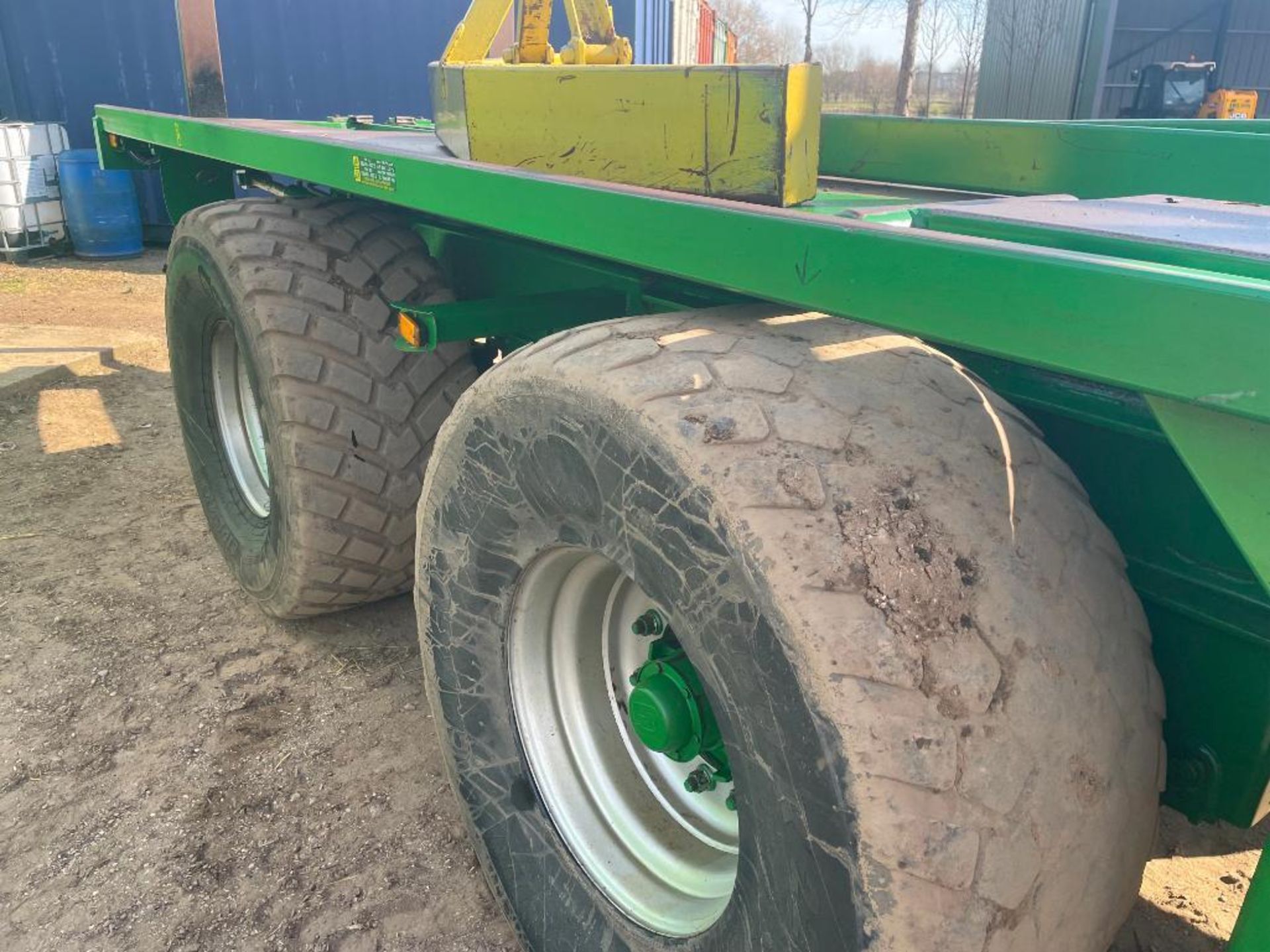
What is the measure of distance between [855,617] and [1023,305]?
0.38 meters

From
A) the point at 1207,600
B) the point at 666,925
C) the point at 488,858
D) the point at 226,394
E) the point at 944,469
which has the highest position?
the point at 944,469

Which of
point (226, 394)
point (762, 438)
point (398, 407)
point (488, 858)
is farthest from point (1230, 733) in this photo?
point (226, 394)

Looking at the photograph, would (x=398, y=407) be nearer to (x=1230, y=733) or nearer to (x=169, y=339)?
(x=169, y=339)

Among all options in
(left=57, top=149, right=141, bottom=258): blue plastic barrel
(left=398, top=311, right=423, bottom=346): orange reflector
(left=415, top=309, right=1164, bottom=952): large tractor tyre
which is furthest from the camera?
(left=57, top=149, right=141, bottom=258): blue plastic barrel

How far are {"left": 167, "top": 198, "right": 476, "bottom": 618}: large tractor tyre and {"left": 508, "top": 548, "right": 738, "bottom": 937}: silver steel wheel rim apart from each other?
116 cm

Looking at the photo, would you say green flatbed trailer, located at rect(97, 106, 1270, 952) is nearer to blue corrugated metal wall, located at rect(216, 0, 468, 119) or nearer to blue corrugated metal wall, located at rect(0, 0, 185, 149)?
blue corrugated metal wall, located at rect(216, 0, 468, 119)

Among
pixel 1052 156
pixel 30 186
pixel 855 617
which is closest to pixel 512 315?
pixel 1052 156

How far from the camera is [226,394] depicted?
377 cm

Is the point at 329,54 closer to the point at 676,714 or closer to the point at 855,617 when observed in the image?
the point at 676,714

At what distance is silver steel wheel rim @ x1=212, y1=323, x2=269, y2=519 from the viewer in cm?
370

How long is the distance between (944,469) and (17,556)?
12.8 feet

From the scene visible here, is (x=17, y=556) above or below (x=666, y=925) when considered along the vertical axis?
below

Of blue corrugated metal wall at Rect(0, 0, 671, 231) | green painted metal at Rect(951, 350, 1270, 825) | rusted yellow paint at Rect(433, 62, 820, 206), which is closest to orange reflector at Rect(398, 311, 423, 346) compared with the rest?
rusted yellow paint at Rect(433, 62, 820, 206)

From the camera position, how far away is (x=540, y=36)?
2.83 meters
